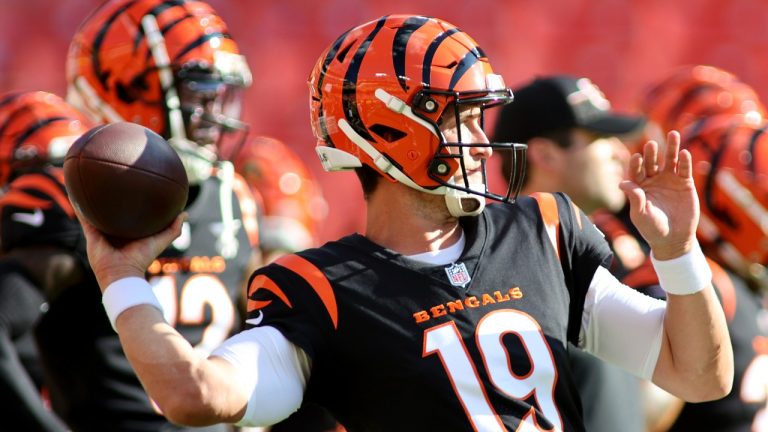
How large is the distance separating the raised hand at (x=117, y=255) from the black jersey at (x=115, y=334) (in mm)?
1389

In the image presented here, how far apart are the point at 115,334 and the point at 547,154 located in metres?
1.60

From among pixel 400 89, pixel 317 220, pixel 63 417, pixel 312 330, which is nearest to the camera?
pixel 312 330

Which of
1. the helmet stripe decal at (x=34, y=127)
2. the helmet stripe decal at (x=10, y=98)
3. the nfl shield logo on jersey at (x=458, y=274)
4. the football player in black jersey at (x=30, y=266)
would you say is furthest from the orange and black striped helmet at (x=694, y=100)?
the nfl shield logo on jersey at (x=458, y=274)

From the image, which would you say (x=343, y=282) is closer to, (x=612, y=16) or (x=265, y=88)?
(x=265, y=88)

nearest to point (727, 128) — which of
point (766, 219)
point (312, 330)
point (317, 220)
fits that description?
point (766, 219)

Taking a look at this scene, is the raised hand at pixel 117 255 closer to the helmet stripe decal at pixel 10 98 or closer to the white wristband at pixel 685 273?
the white wristband at pixel 685 273

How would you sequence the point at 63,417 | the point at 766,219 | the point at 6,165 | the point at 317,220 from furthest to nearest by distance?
the point at 317,220, the point at 6,165, the point at 766,219, the point at 63,417

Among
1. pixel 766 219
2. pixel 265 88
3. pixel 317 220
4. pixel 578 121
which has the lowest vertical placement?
pixel 317 220

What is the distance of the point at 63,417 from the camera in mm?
3652

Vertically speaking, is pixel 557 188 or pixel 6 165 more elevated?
pixel 557 188

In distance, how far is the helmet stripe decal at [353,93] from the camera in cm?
242

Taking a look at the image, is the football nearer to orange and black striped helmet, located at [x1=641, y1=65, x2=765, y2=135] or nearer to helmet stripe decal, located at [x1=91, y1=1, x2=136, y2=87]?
helmet stripe decal, located at [x1=91, y1=1, x2=136, y2=87]

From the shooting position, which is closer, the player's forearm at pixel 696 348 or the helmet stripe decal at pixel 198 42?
the player's forearm at pixel 696 348

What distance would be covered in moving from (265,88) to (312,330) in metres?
5.20
